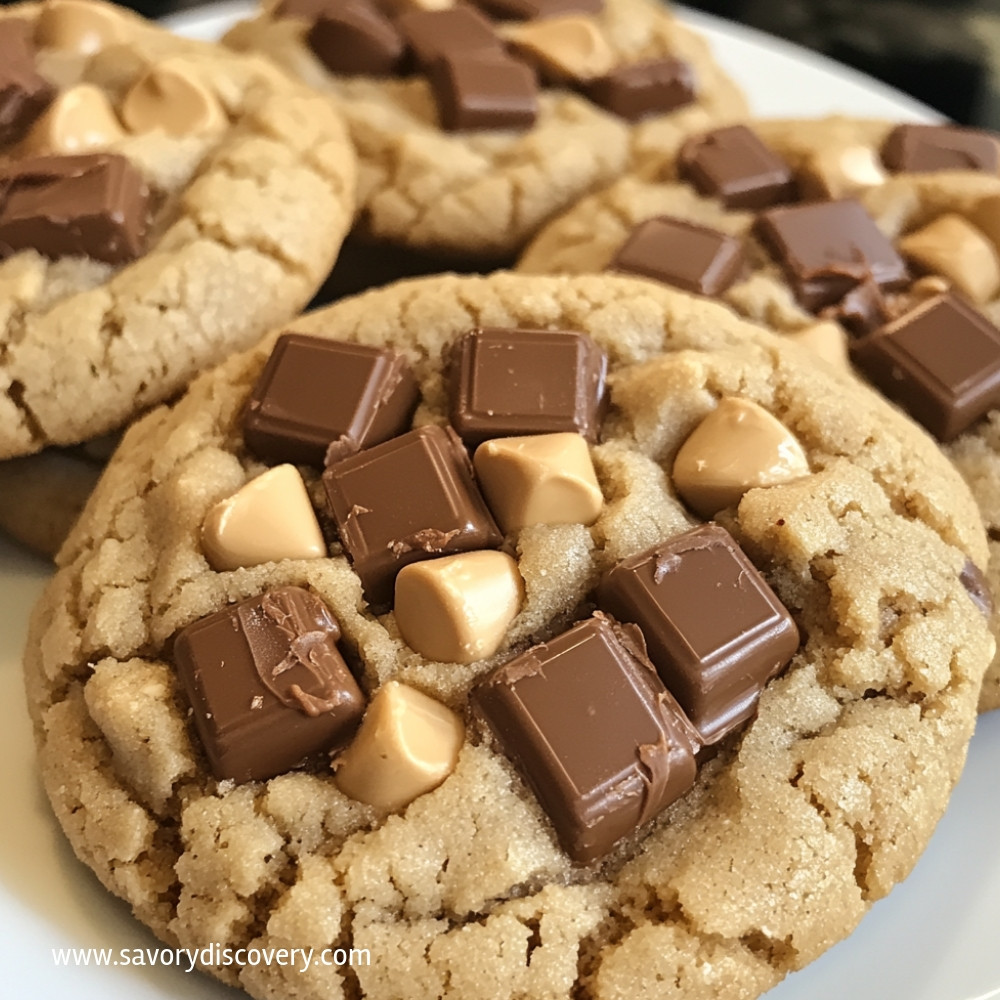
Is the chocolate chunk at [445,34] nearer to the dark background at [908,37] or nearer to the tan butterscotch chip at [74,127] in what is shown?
the tan butterscotch chip at [74,127]

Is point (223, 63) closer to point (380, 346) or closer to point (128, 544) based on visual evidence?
point (380, 346)

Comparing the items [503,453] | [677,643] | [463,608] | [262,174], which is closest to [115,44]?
[262,174]

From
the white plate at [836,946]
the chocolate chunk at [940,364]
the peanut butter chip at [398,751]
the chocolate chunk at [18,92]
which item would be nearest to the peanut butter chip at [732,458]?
the chocolate chunk at [940,364]

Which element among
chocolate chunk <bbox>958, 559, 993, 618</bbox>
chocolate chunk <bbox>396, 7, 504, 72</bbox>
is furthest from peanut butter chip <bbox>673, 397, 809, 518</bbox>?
chocolate chunk <bbox>396, 7, 504, 72</bbox>

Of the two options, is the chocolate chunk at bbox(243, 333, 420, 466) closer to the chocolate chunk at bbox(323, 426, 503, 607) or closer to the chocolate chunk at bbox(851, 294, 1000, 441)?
the chocolate chunk at bbox(323, 426, 503, 607)

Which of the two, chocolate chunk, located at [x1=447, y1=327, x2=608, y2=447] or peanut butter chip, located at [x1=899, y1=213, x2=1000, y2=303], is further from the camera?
peanut butter chip, located at [x1=899, y1=213, x2=1000, y2=303]

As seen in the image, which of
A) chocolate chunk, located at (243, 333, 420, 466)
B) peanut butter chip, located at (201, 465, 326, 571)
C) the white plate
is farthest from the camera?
chocolate chunk, located at (243, 333, 420, 466)
